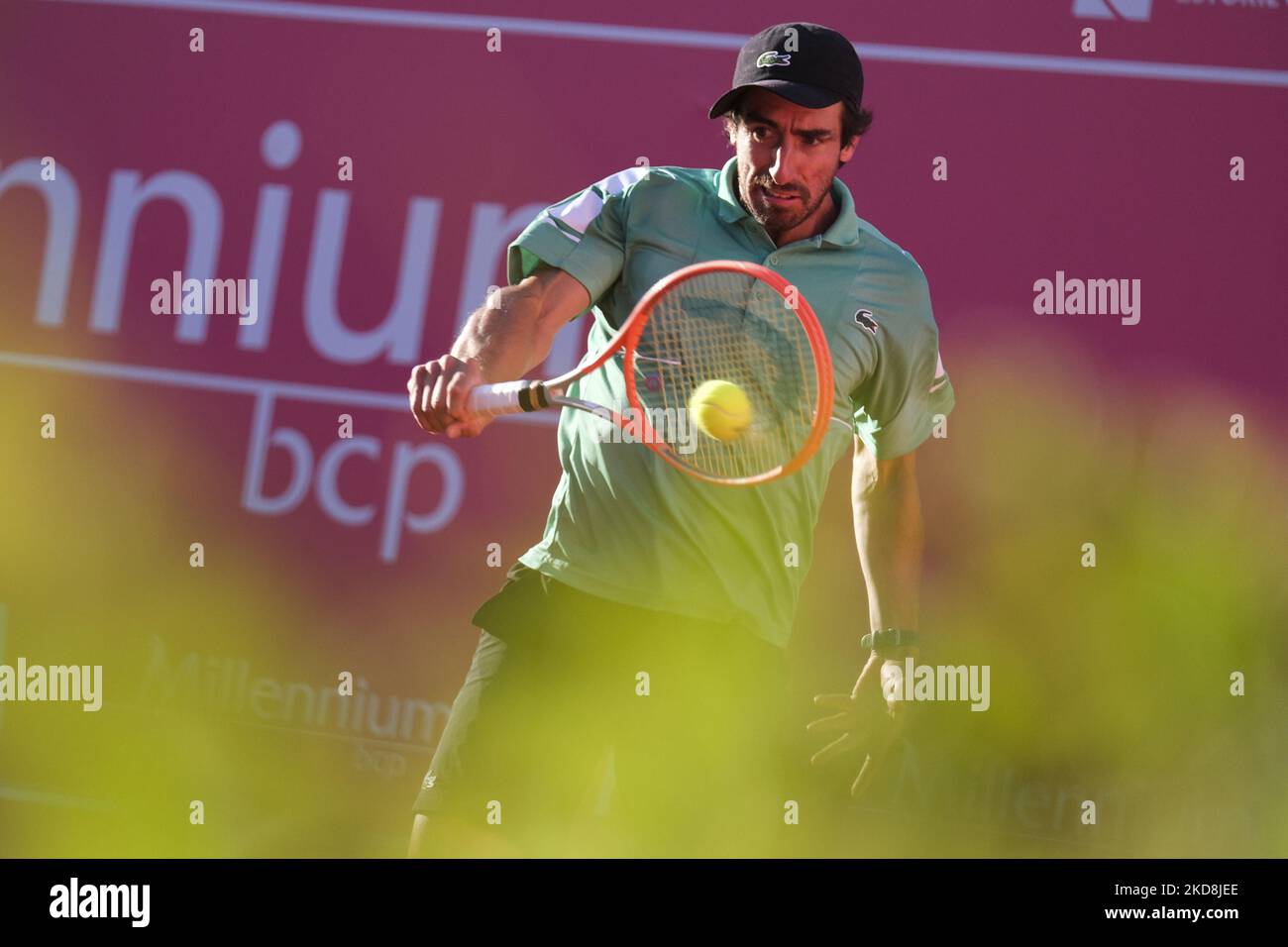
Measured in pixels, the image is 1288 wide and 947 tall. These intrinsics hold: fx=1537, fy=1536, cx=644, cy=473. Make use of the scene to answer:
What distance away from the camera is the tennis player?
2852 mm

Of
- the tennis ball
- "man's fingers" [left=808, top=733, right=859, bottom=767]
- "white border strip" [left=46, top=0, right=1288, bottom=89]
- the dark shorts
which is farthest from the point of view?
"white border strip" [left=46, top=0, right=1288, bottom=89]

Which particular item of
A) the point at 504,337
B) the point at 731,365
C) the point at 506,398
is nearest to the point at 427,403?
the point at 506,398

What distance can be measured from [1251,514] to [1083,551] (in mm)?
499

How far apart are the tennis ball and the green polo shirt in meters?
0.21

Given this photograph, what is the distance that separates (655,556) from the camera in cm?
292

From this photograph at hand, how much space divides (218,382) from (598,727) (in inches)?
87.3

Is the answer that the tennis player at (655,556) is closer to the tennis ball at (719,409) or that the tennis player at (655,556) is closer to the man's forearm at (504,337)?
the man's forearm at (504,337)

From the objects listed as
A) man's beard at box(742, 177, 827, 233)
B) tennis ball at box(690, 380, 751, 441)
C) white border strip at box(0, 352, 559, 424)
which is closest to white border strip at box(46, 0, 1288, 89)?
white border strip at box(0, 352, 559, 424)

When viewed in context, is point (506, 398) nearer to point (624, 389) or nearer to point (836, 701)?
point (624, 389)

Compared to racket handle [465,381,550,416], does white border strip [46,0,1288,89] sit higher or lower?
higher

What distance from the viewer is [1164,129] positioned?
452cm

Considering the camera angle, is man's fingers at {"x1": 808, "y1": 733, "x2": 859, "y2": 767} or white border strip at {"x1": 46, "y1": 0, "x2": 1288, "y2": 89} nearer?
man's fingers at {"x1": 808, "y1": 733, "x2": 859, "y2": 767}

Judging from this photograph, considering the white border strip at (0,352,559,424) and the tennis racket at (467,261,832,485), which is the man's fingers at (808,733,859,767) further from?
the white border strip at (0,352,559,424)
